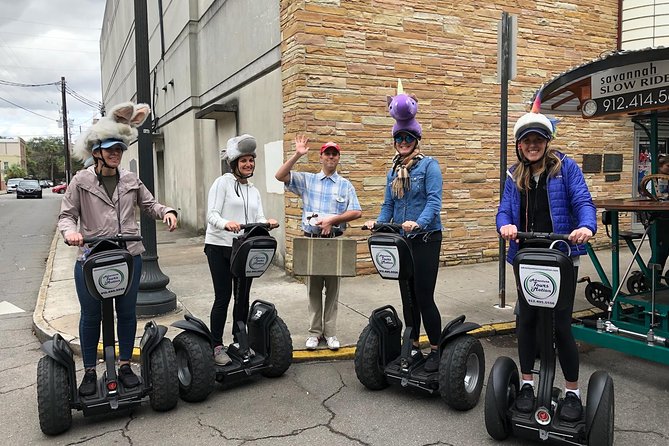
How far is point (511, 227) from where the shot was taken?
10.6ft

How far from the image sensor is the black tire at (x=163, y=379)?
379cm

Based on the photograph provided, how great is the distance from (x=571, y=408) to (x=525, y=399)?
0.26m

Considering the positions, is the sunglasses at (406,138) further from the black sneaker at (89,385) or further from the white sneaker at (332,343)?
the black sneaker at (89,385)

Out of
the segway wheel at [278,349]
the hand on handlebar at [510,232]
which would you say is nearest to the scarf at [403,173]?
the hand on handlebar at [510,232]

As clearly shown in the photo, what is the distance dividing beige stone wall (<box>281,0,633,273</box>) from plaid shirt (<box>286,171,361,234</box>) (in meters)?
2.80

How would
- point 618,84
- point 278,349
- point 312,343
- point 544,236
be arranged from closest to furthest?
point 544,236 → point 278,349 → point 312,343 → point 618,84

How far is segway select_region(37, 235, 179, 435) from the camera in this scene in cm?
346

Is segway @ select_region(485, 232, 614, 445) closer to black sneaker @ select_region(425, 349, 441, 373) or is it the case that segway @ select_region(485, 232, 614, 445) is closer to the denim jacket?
black sneaker @ select_region(425, 349, 441, 373)

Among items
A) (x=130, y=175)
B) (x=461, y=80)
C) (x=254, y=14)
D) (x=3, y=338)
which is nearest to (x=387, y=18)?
(x=461, y=80)

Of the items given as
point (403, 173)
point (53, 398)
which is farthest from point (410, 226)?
point (53, 398)

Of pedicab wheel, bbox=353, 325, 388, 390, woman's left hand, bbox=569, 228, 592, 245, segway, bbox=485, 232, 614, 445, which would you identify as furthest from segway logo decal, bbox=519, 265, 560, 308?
pedicab wheel, bbox=353, 325, 388, 390

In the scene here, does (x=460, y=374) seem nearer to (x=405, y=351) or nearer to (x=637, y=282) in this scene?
(x=405, y=351)

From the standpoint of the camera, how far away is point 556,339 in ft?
10.6

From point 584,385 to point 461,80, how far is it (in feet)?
18.5
